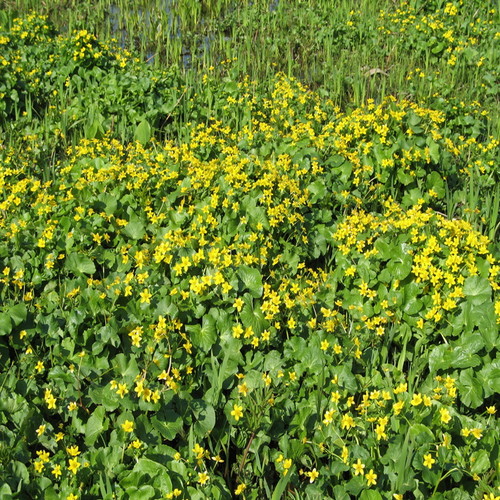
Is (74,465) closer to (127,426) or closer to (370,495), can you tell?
(127,426)

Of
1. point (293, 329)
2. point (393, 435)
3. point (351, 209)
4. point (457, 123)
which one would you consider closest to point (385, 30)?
point (457, 123)

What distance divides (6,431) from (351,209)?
2709mm

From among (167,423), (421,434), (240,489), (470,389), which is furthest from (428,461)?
(167,423)

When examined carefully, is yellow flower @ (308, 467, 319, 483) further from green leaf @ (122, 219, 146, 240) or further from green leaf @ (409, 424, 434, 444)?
green leaf @ (122, 219, 146, 240)

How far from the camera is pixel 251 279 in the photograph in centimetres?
335

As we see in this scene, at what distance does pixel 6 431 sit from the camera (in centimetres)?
259

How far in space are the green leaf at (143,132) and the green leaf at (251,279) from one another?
2.23m

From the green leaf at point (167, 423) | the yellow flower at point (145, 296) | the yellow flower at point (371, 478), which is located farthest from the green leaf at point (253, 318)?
the yellow flower at point (371, 478)

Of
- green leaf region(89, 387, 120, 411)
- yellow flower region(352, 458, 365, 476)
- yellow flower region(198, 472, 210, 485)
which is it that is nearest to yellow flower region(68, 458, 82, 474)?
green leaf region(89, 387, 120, 411)

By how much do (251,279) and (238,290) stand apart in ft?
0.31

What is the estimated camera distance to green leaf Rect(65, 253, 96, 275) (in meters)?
3.59

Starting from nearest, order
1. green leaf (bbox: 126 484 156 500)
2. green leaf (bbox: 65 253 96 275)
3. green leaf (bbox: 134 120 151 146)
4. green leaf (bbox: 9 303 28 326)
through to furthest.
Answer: green leaf (bbox: 126 484 156 500) < green leaf (bbox: 9 303 28 326) < green leaf (bbox: 65 253 96 275) < green leaf (bbox: 134 120 151 146)

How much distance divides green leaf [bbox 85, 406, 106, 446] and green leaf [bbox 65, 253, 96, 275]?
1.03m

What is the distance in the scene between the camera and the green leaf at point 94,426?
8.86 ft
